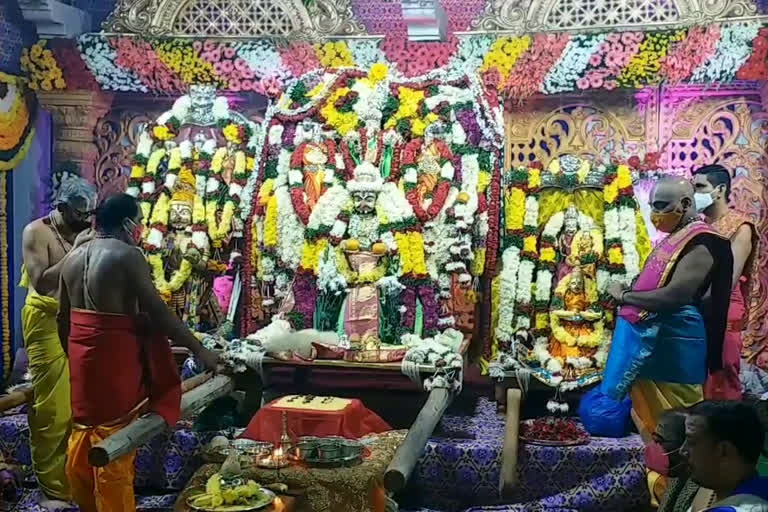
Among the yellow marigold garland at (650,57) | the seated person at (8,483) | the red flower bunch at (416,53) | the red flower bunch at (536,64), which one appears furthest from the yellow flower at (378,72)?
the seated person at (8,483)

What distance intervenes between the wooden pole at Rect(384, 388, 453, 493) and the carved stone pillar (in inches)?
179

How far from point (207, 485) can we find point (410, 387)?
282 cm

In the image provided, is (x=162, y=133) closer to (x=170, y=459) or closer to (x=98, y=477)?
(x=170, y=459)

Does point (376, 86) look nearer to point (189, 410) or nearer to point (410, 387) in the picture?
point (410, 387)

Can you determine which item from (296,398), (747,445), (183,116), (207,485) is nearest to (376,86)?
(183,116)

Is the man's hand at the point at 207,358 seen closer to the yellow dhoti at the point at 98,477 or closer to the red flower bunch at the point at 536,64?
the yellow dhoti at the point at 98,477

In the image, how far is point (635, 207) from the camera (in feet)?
24.9

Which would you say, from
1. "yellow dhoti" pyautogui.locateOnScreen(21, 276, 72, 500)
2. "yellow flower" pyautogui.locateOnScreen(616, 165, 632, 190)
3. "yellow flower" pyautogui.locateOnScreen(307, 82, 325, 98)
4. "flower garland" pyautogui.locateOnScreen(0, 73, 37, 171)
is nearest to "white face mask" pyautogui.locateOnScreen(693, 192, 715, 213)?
"yellow flower" pyautogui.locateOnScreen(616, 165, 632, 190)

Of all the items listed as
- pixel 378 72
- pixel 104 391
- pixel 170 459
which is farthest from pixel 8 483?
pixel 378 72

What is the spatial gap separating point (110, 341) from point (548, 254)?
4014mm

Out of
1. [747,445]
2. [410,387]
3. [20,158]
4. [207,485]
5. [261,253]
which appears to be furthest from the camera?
[20,158]

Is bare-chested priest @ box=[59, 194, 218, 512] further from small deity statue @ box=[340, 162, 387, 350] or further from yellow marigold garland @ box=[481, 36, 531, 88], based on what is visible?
yellow marigold garland @ box=[481, 36, 531, 88]

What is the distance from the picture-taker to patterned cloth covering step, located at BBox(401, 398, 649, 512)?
6.09 meters

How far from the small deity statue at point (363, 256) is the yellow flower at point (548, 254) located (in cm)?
135
